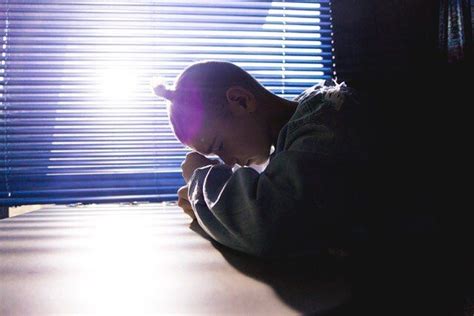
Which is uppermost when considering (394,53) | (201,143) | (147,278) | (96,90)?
(394,53)

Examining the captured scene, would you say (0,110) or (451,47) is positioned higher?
(451,47)

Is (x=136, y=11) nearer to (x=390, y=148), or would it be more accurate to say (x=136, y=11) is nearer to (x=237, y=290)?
(x=390, y=148)

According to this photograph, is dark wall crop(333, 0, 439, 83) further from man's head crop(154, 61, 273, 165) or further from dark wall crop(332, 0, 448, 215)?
man's head crop(154, 61, 273, 165)

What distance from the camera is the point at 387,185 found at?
61 centimetres

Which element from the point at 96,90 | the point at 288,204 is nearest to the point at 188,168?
the point at 288,204

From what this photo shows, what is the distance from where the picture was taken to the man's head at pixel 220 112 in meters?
0.90

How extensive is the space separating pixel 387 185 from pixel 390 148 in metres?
0.06

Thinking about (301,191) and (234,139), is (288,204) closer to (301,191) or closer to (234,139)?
(301,191)

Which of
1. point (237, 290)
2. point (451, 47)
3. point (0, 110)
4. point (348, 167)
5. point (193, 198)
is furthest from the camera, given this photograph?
point (0, 110)

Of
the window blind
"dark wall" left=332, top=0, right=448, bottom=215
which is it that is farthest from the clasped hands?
"dark wall" left=332, top=0, right=448, bottom=215

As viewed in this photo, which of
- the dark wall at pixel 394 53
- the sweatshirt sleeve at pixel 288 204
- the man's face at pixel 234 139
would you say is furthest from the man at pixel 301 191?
the dark wall at pixel 394 53

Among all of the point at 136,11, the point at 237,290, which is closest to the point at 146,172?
the point at 136,11

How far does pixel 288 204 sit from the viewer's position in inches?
20.4

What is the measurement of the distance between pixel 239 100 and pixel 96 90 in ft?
2.45
